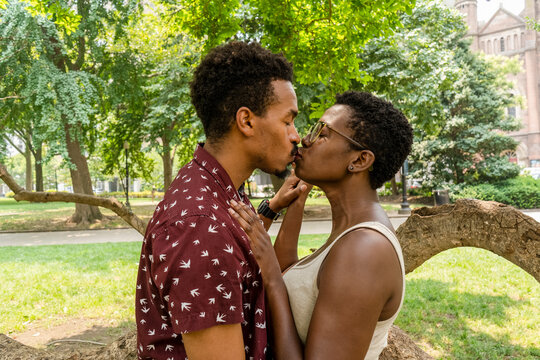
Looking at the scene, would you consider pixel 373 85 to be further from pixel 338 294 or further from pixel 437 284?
pixel 338 294

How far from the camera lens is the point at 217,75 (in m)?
1.83

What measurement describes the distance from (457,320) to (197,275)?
6419mm

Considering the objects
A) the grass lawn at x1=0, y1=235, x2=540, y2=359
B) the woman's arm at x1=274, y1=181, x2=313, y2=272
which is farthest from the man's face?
the grass lawn at x1=0, y1=235, x2=540, y2=359

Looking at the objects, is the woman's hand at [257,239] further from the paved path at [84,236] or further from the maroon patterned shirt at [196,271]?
the paved path at [84,236]

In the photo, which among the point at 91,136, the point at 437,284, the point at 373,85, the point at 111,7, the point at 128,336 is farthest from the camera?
the point at 91,136

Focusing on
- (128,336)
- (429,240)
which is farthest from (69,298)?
(429,240)

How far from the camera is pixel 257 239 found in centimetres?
177

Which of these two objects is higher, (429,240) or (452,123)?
(452,123)

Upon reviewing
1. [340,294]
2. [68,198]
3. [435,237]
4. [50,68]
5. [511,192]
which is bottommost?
[511,192]

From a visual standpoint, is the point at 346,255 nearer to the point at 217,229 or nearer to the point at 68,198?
the point at 217,229

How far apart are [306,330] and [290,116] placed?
0.95 meters

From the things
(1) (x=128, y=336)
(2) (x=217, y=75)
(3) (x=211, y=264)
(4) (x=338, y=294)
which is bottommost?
(1) (x=128, y=336)

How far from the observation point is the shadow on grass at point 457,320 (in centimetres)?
553

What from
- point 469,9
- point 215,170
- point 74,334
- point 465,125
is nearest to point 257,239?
point 215,170
